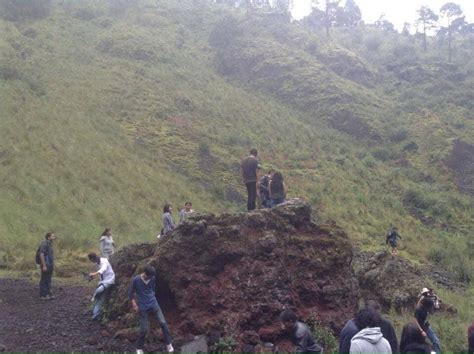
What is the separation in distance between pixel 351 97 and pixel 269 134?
11.8m

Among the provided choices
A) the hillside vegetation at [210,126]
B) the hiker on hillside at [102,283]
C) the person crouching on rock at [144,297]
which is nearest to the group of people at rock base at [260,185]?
the hiker on hillside at [102,283]

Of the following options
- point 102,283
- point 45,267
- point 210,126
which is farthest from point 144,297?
point 210,126

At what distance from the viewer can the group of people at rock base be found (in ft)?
37.8

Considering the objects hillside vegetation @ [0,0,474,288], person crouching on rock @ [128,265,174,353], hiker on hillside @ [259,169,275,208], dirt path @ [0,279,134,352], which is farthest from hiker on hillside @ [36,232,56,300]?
hiker on hillside @ [259,169,275,208]

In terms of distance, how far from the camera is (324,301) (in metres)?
8.41

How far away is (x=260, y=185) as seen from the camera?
12.1 meters

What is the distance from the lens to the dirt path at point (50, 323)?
7567 millimetres

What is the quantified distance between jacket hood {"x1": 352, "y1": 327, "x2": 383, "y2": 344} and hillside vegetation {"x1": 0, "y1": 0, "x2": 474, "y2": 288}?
10.4 meters

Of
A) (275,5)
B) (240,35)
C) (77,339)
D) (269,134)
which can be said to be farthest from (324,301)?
(275,5)

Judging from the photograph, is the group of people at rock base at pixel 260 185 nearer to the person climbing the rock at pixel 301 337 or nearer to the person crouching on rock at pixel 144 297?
the person crouching on rock at pixel 144 297

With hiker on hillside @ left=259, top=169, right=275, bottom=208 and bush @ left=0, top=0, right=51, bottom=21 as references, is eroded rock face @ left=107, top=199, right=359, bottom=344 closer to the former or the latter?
hiker on hillside @ left=259, top=169, right=275, bottom=208

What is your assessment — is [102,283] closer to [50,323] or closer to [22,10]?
[50,323]

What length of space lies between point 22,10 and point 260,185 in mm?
37679

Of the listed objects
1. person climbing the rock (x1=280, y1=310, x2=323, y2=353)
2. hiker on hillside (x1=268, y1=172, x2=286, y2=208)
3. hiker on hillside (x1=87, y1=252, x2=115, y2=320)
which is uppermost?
hiker on hillside (x1=268, y1=172, x2=286, y2=208)
